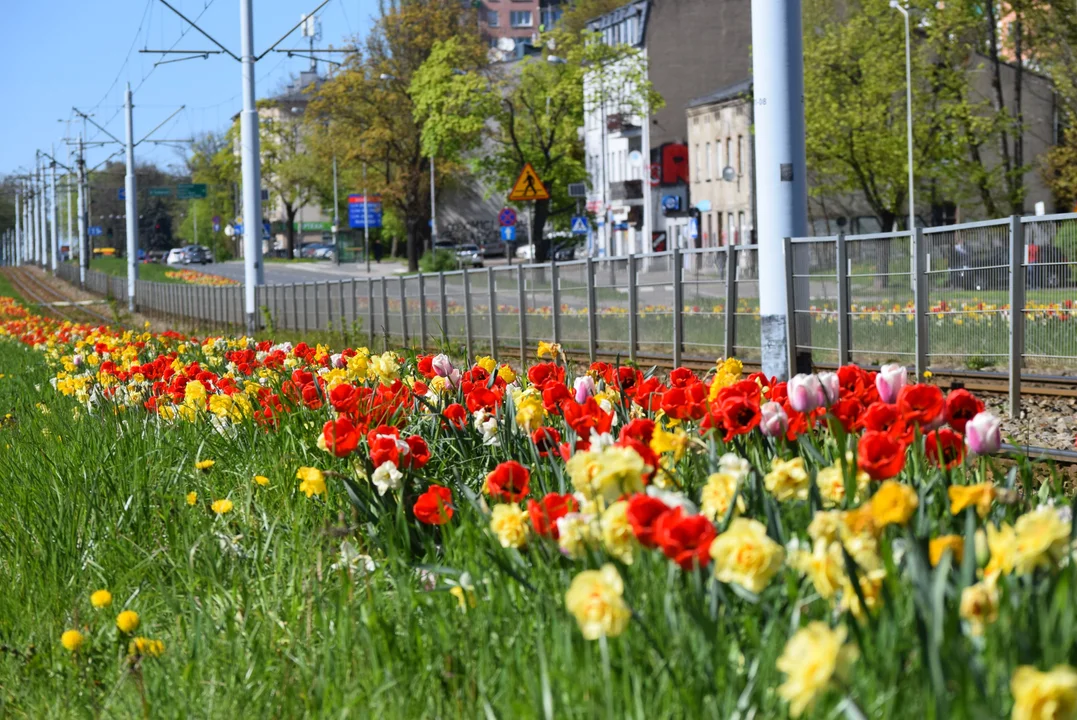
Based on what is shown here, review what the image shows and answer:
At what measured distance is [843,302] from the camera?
17703mm

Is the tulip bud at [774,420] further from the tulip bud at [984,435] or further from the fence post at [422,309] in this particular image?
the fence post at [422,309]

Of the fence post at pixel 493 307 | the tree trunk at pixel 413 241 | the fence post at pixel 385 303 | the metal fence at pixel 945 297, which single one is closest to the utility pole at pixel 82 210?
the tree trunk at pixel 413 241

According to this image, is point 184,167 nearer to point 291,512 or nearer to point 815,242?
point 815,242

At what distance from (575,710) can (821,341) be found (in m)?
15.7

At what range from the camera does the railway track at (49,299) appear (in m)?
53.4

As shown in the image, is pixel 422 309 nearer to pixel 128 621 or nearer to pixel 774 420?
pixel 774 420

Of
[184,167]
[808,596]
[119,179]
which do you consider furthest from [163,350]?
[184,167]

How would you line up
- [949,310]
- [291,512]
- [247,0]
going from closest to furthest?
[291,512] < [949,310] < [247,0]

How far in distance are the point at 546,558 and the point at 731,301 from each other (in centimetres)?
1719

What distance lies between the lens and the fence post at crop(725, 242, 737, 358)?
67.7 feet

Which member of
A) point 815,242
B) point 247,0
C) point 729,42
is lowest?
point 815,242

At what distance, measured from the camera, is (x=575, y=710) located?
9.82 ft

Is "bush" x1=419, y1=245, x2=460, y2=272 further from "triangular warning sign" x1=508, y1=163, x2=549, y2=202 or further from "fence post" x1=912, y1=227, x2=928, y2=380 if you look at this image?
"fence post" x1=912, y1=227, x2=928, y2=380

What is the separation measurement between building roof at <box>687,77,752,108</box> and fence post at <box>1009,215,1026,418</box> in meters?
57.5
